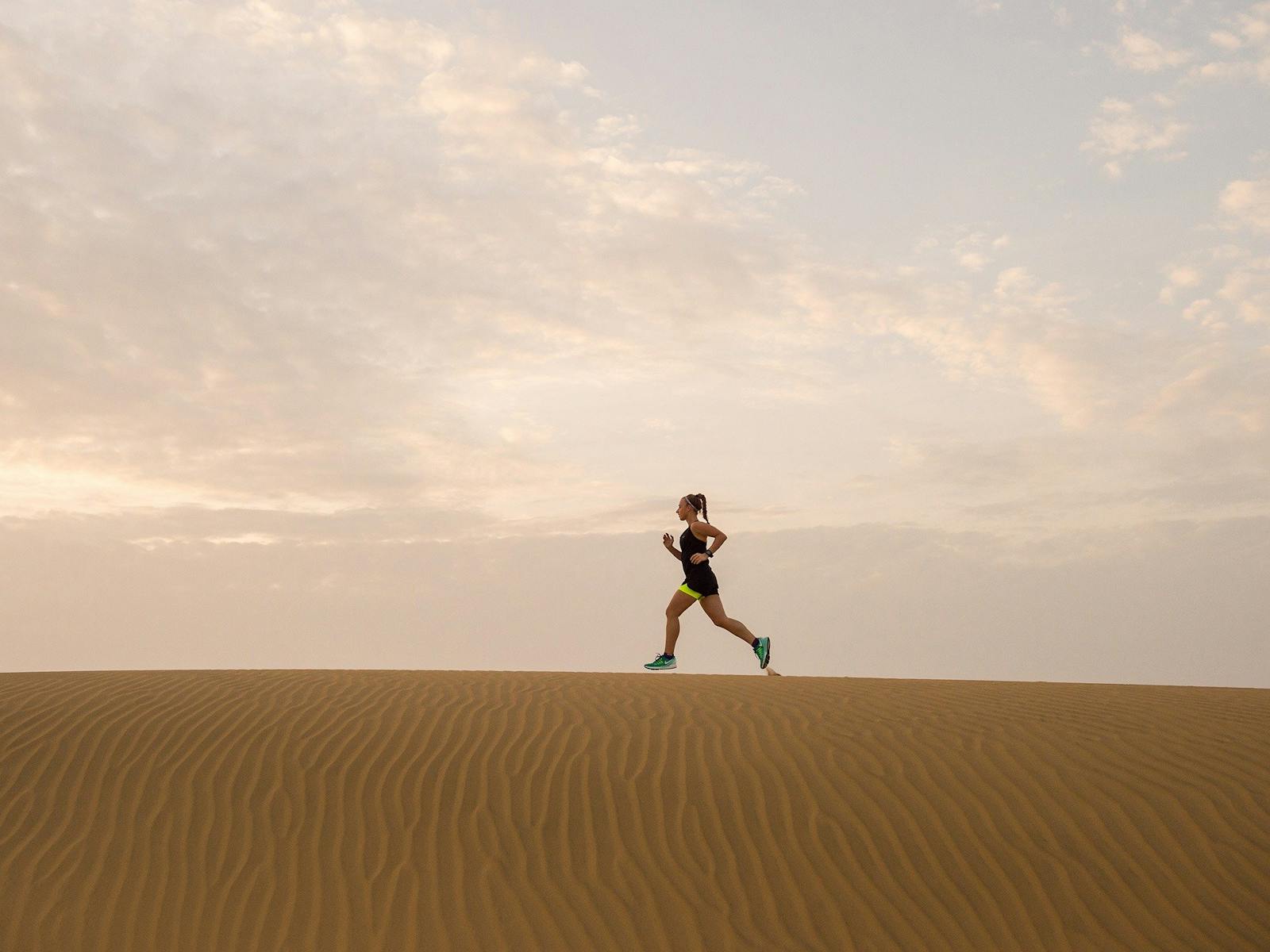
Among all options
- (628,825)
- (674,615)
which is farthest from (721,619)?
(628,825)

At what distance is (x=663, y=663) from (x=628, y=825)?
499 cm

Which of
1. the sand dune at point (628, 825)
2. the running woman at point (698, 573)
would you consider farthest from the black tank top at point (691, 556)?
the sand dune at point (628, 825)

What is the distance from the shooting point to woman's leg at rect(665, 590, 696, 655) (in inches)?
476

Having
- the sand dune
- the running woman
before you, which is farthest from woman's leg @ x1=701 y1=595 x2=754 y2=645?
the sand dune

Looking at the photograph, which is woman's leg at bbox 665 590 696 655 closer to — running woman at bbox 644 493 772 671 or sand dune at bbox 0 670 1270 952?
running woman at bbox 644 493 772 671

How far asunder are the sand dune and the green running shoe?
7.42 ft

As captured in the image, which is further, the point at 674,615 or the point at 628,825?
the point at 674,615

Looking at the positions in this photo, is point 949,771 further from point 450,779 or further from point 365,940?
point 365,940

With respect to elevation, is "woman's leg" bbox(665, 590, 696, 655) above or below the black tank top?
below

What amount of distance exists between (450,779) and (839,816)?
2904mm

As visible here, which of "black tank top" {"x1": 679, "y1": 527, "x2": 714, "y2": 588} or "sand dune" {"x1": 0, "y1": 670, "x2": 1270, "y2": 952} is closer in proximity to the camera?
"sand dune" {"x1": 0, "y1": 670, "x2": 1270, "y2": 952}

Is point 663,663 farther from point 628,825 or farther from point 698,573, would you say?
point 628,825

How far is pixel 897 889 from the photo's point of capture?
6793 millimetres

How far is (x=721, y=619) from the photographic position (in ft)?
39.8
